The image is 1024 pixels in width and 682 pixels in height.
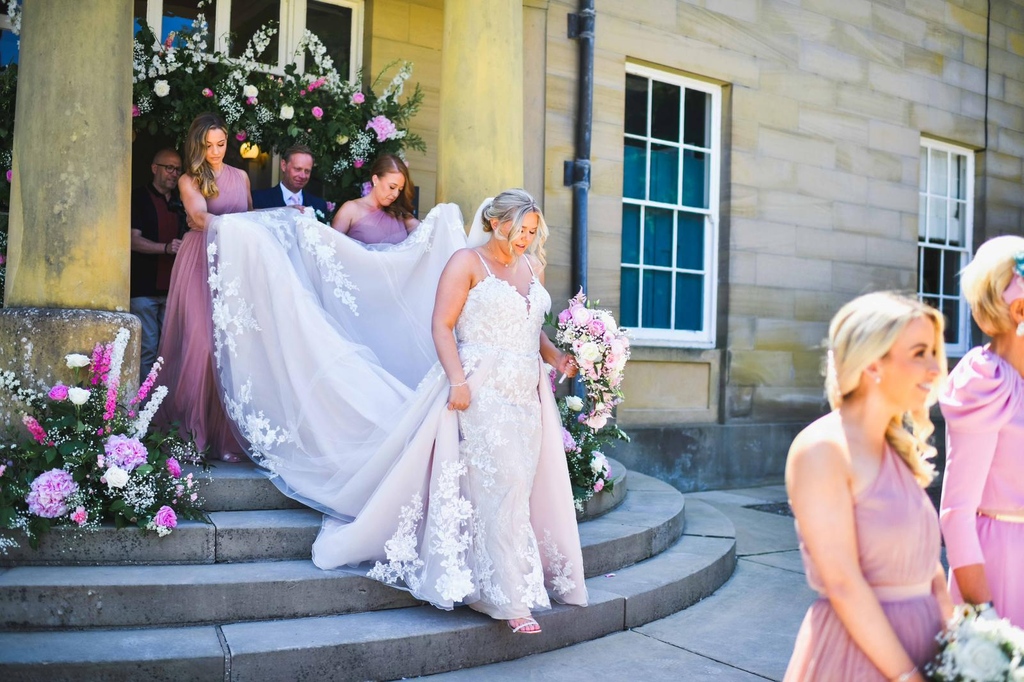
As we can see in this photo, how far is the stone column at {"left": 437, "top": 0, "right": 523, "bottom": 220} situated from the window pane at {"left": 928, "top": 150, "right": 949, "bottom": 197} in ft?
23.9

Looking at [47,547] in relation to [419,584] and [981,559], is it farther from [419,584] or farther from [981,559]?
[981,559]

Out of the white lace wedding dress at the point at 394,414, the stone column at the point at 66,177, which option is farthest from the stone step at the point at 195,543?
the stone column at the point at 66,177

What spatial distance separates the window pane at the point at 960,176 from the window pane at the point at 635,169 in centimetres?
507

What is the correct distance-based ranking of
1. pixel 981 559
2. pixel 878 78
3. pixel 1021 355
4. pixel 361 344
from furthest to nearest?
pixel 878 78 → pixel 361 344 → pixel 1021 355 → pixel 981 559

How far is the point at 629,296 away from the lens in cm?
893

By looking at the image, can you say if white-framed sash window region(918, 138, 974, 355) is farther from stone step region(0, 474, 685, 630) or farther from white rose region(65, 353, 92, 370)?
white rose region(65, 353, 92, 370)

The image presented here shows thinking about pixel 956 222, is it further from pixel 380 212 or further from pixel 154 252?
pixel 154 252

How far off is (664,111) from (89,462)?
6584 mm

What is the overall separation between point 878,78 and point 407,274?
24.2ft

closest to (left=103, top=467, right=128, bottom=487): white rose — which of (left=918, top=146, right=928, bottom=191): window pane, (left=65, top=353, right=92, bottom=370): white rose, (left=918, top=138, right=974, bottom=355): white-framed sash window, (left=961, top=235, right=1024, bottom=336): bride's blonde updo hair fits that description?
(left=65, top=353, right=92, bottom=370): white rose

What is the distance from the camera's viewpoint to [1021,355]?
8.77 ft

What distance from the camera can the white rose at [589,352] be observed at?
15.8ft

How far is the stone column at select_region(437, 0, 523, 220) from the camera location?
20.3ft

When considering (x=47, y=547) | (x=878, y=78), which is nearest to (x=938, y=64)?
(x=878, y=78)
